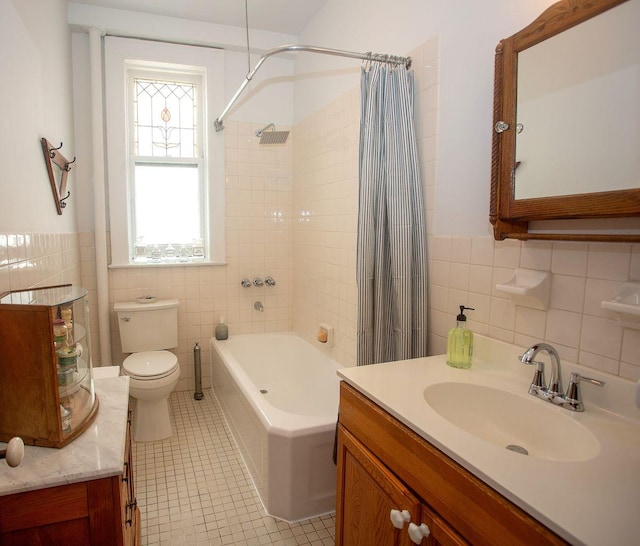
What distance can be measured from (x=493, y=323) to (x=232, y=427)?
1.90 metres

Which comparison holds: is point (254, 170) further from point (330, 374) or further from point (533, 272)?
point (533, 272)

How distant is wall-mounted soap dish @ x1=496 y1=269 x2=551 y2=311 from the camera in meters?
1.32

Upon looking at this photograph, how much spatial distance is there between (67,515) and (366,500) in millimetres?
831

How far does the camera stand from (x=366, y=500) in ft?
4.29

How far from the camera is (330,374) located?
108 inches

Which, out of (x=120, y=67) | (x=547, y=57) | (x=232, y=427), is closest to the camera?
(x=547, y=57)

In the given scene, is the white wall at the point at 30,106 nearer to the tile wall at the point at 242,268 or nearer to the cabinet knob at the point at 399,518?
the tile wall at the point at 242,268

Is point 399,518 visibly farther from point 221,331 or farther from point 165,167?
point 165,167

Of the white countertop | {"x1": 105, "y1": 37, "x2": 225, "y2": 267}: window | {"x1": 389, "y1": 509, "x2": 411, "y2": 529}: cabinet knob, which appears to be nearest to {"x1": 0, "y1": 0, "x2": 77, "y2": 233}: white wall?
{"x1": 105, "y1": 37, "x2": 225, "y2": 267}: window

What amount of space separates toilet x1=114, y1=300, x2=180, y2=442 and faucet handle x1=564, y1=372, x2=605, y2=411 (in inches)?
88.9

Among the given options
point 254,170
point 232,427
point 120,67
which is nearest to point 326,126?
point 254,170

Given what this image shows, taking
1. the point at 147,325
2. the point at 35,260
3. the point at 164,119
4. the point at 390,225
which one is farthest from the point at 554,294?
the point at 164,119

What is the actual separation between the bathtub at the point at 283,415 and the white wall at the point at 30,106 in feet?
4.37

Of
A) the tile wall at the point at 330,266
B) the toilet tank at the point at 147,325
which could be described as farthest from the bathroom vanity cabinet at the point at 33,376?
the toilet tank at the point at 147,325
